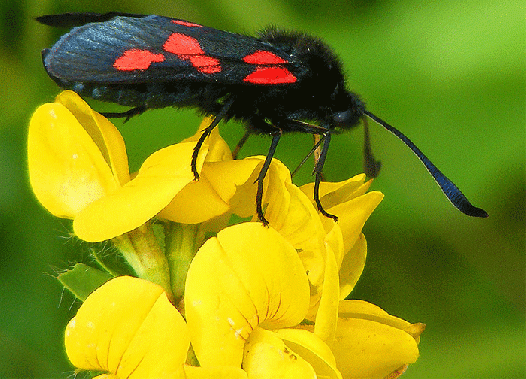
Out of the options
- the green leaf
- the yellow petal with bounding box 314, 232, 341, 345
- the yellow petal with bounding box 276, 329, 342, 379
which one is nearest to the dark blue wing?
the green leaf

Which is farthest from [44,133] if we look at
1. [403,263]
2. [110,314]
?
[403,263]

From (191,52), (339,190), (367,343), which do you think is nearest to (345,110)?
(339,190)

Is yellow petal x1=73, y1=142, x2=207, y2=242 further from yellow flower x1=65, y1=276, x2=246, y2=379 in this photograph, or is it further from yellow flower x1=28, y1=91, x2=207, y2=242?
yellow flower x1=65, y1=276, x2=246, y2=379

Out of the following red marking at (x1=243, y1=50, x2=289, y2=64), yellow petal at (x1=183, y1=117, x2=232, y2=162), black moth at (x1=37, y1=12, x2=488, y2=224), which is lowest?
yellow petal at (x1=183, y1=117, x2=232, y2=162)

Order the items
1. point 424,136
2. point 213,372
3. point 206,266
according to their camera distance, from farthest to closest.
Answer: point 424,136 → point 206,266 → point 213,372

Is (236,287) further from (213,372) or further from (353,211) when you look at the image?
(353,211)

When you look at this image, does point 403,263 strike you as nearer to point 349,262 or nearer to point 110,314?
point 349,262

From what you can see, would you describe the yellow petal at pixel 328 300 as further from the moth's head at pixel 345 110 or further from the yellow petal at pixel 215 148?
the moth's head at pixel 345 110
